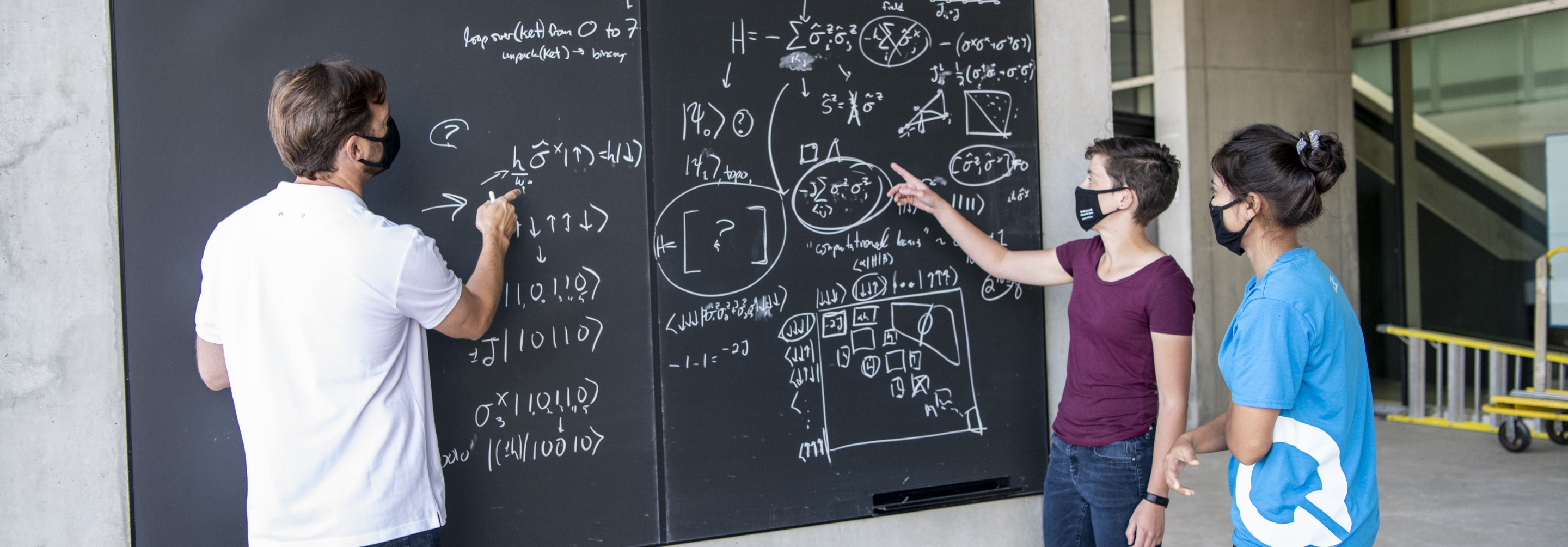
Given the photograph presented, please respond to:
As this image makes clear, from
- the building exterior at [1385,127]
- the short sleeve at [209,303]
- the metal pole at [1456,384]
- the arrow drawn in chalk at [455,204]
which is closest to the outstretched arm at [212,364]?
the short sleeve at [209,303]

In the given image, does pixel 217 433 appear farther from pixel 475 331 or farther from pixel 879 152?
pixel 879 152

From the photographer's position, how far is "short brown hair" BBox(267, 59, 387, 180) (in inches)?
77.4

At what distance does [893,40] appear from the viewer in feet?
9.70

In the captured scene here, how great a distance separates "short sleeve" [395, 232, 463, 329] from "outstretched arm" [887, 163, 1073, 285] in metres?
1.37

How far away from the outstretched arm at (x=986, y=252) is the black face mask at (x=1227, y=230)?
2.27ft

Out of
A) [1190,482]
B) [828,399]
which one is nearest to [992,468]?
[828,399]

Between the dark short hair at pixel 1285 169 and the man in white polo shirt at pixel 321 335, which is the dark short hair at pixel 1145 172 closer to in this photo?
the dark short hair at pixel 1285 169

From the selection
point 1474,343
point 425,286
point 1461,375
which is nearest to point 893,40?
point 425,286

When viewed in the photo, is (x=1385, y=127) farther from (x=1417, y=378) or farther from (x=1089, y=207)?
(x=1089, y=207)

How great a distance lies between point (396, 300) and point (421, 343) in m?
0.20

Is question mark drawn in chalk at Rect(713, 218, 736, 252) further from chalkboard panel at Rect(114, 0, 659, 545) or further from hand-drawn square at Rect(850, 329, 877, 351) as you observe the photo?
hand-drawn square at Rect(850, 329, 877, 351)

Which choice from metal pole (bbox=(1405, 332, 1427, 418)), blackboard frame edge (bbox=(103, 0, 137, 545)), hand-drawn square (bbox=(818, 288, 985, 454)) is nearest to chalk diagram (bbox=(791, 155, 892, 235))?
hand-drawn square (bbox=(818, 288, 985, 454))

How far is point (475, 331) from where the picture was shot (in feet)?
7.37

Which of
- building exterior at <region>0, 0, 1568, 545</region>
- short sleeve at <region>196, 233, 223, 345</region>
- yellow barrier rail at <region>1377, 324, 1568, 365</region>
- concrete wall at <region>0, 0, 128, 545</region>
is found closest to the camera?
short sleeve at <region>196, 233, 223, 345</region>
